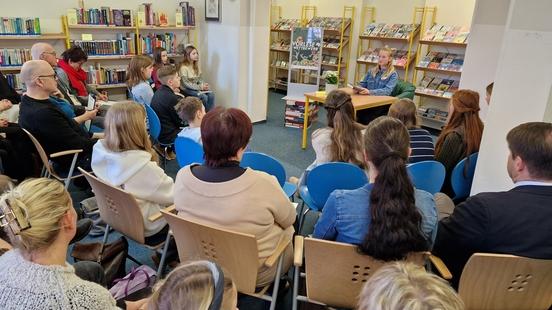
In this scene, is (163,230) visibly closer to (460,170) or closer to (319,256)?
(319,256)

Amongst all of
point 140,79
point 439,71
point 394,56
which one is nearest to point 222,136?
point 140,79

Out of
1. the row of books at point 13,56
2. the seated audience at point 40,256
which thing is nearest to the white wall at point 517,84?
the seated audience at point 40,256

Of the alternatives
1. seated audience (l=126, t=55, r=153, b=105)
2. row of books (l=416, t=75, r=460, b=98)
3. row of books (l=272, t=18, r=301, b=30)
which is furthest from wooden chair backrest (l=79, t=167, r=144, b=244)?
row of books (l=272, t=18, r=301, b=30)

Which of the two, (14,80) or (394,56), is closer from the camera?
(14,80)

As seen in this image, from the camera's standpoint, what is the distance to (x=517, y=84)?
8.04 feet

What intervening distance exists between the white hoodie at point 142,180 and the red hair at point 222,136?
55 cm

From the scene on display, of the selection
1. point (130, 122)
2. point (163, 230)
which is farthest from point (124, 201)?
point (130, 122)

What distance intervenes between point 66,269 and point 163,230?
101cm

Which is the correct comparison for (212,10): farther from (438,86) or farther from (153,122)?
(438,86)

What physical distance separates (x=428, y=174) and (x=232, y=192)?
1.39m

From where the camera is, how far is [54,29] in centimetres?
529


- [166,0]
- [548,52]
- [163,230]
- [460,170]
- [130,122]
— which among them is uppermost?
[166,0]

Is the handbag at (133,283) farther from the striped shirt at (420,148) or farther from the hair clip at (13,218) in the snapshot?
the striped shirt at (420,148)

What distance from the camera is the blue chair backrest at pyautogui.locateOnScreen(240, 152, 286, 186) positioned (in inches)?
98.4
